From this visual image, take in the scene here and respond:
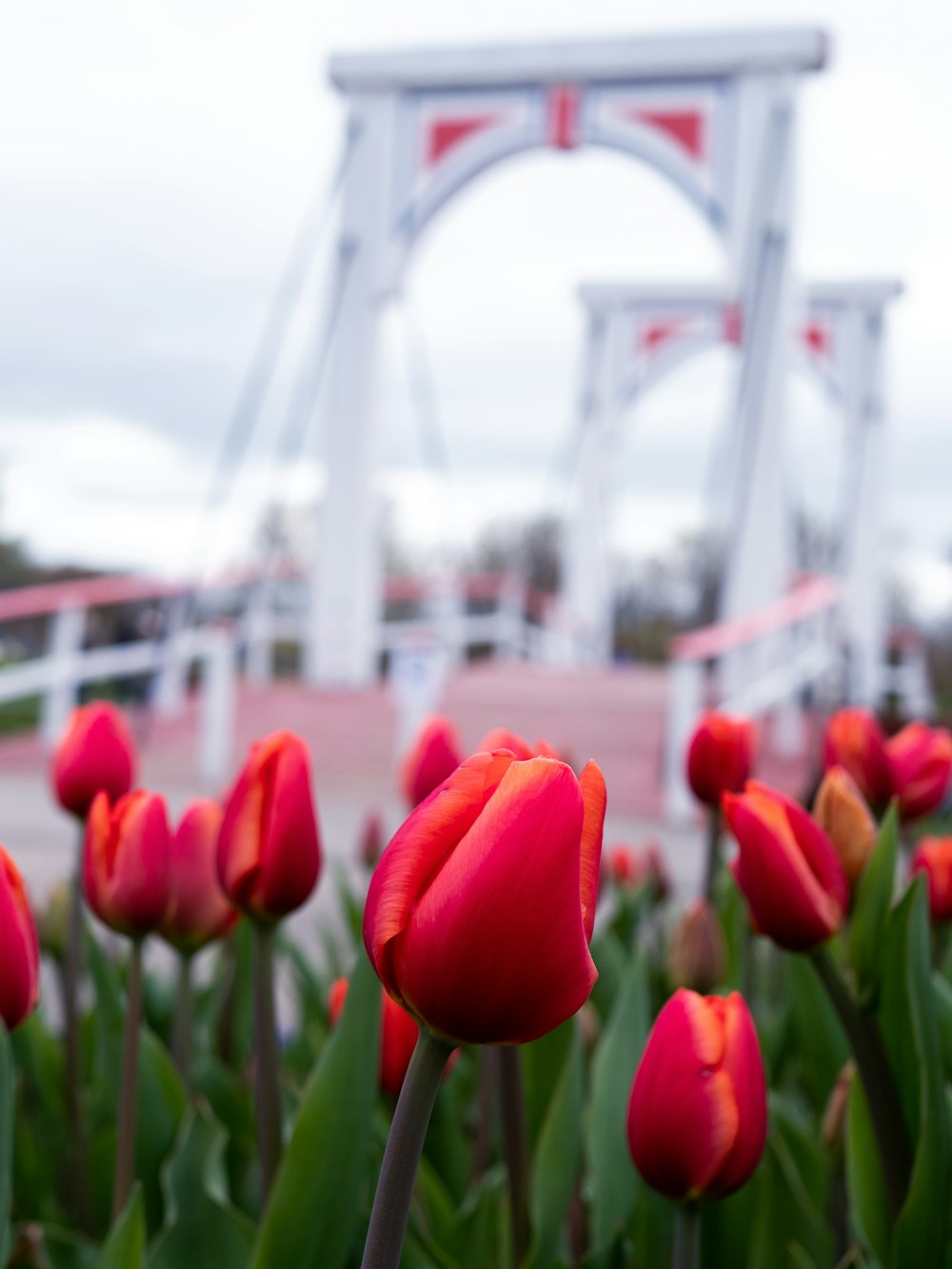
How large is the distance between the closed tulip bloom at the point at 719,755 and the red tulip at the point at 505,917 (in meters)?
0.53

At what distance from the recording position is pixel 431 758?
2.75ft

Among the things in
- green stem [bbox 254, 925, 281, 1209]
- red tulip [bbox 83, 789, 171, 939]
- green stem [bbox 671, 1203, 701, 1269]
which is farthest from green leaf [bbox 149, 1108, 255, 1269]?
green stem [bbox 671, 1203, 701, 1269]

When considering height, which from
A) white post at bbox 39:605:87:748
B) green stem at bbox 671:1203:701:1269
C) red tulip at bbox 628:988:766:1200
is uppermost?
red tulip at bbox 628:988:766:1200

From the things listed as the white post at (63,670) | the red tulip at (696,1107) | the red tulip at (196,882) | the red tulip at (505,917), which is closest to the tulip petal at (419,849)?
the red tulip at (505,917)

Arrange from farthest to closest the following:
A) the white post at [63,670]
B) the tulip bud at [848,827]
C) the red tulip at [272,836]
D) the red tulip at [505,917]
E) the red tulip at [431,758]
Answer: the white post at [63,670], the red tulip at [431,758], the tulip bud at [848,827], the red tulip at [272,836], the red tulip at [505,917]

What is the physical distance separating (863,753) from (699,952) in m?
0.21

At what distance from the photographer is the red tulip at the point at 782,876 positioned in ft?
1.99

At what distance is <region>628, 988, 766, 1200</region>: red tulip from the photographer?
20.0 inches

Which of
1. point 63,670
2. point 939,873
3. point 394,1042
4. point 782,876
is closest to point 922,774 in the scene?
point 939,873

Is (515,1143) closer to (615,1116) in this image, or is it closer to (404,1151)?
(615,1116)

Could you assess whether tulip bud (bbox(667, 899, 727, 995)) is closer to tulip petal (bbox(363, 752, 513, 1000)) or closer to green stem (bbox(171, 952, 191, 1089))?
green stem (bbox(171, 952, 191, 1089))

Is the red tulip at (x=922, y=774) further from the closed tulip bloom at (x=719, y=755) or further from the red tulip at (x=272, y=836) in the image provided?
the red tulip at (x=272, y=836)

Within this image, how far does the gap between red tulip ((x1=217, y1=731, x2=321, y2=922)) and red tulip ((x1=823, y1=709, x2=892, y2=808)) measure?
475 millimetres

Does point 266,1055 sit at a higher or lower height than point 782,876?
lower
